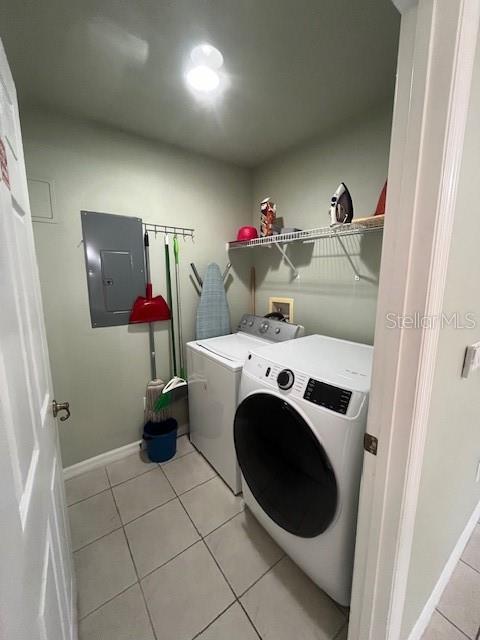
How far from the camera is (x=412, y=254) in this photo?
0.56 metres

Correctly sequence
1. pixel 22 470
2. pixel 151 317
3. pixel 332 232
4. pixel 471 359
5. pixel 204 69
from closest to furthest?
pixel 22 470
pixel 471 359
pixel 204 69
pixel 332 232
pixel 151 317

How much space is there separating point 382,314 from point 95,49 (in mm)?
1524

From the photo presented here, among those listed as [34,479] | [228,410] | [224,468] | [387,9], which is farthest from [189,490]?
[387,9]

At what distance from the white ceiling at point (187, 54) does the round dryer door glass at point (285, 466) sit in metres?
1.46

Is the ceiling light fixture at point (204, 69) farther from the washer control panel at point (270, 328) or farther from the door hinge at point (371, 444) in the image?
the door hinge at point (371, 444)

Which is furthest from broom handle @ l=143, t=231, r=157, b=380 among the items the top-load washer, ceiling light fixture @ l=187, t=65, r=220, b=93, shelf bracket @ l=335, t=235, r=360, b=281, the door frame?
the door frame

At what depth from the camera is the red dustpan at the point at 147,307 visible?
6.03 feet

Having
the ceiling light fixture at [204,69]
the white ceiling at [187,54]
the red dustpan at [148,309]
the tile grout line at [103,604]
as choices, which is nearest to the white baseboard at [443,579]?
the tile grout line at [103,604]

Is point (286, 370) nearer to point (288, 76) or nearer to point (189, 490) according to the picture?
point (189, 490)

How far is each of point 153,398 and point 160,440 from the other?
0.99 ft

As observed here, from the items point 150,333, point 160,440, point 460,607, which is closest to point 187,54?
point 150,333

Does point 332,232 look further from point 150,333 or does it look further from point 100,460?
point 100,460

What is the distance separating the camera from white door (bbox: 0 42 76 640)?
0.37 metres

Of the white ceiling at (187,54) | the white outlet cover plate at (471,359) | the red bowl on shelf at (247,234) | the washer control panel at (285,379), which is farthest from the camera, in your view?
the red bowl on shelf at (247,234)
